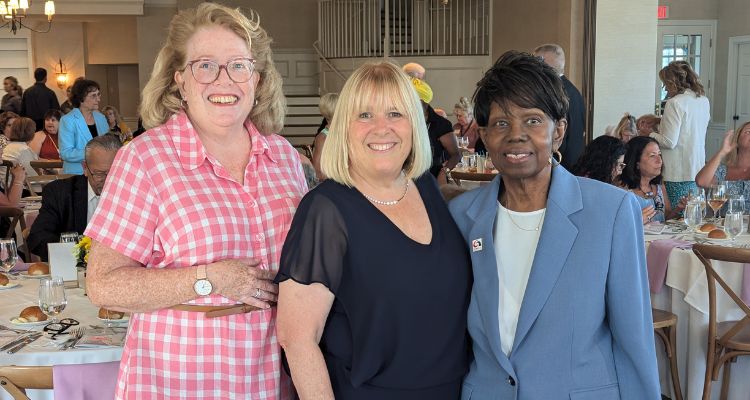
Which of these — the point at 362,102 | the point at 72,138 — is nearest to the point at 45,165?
the point at 72,138

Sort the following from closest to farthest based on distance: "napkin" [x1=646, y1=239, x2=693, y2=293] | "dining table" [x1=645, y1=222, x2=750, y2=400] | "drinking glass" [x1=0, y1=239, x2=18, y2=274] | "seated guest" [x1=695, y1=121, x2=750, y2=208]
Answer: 1. "drinking glass" [x1=0, y1=239, x2=18, y2=274]
2. "dining table" [x1=645, y1=222, x2=750, y2=400]
3. "napkin" [x1=646, y1=239, x2=693, y2=293]
4. "seated guest" [x1=695, y1=121, x2=750, y2=208]

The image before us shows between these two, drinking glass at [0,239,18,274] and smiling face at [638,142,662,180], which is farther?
smiling face at [638,142,662,180]

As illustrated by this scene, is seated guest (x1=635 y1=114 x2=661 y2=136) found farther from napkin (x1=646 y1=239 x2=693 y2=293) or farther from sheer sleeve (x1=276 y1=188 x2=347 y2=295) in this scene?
sheer sleeve (x1=276 y1=188 x2=347 y2=295)

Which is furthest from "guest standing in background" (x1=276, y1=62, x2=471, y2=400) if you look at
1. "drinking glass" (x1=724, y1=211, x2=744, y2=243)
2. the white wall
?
the white wall

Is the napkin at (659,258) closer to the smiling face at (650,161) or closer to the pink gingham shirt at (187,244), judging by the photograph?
the smiling face at (650,161)

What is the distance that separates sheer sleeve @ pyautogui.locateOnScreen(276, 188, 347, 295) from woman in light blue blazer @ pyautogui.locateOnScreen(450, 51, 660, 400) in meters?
0.34

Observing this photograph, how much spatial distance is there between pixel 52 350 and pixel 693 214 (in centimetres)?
349

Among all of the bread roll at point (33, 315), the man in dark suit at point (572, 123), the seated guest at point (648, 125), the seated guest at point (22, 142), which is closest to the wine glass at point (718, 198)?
the man in dark suit at point (572, 123)

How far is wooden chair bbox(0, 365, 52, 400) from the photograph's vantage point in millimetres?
2389

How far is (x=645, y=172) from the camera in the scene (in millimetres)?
5051

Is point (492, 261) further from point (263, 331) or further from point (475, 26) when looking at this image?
point (475, 26)

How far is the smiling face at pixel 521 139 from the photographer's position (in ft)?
6.16

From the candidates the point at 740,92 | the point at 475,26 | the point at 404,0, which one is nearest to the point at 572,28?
the point at 740,92

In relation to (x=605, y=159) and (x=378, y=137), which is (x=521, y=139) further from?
(x=605, y=159)
